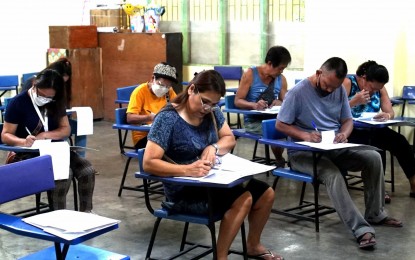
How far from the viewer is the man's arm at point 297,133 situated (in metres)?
4.94

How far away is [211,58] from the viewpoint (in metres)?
9.92

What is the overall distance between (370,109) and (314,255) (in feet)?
6.97

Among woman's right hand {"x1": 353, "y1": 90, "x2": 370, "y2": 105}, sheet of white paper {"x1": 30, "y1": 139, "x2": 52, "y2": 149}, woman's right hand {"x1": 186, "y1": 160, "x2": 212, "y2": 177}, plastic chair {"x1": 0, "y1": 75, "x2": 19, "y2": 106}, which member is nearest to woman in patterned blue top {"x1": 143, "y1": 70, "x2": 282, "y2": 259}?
woman's right hand {"x1": 186, "y1": 160, "x2": 212, "y2": 177}

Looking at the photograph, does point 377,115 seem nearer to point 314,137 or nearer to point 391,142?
point 391,142

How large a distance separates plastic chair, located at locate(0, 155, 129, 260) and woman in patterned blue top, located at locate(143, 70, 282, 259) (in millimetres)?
577

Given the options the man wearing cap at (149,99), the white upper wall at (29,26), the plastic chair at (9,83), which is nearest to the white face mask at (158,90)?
the man wearing cap at (149,99)

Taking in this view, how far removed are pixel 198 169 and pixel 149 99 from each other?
237 centimetres

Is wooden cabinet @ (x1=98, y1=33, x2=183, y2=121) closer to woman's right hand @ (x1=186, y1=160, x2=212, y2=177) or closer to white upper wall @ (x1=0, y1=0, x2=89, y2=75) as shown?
white upper wall @ (x1=0, y1=0, x2=89, y2=75)

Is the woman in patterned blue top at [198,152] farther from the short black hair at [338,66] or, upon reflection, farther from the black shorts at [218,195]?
the short black hair at [338,66]

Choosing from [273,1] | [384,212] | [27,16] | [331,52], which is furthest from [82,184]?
[27,16]

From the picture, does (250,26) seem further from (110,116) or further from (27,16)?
(27,16)

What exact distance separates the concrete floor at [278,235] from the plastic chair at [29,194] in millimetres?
1142

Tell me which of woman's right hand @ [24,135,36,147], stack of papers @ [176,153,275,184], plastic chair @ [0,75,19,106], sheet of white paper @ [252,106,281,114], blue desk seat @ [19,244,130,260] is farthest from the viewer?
plastic chair @ [0,75,19,106]

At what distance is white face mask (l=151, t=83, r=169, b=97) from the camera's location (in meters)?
5.92
